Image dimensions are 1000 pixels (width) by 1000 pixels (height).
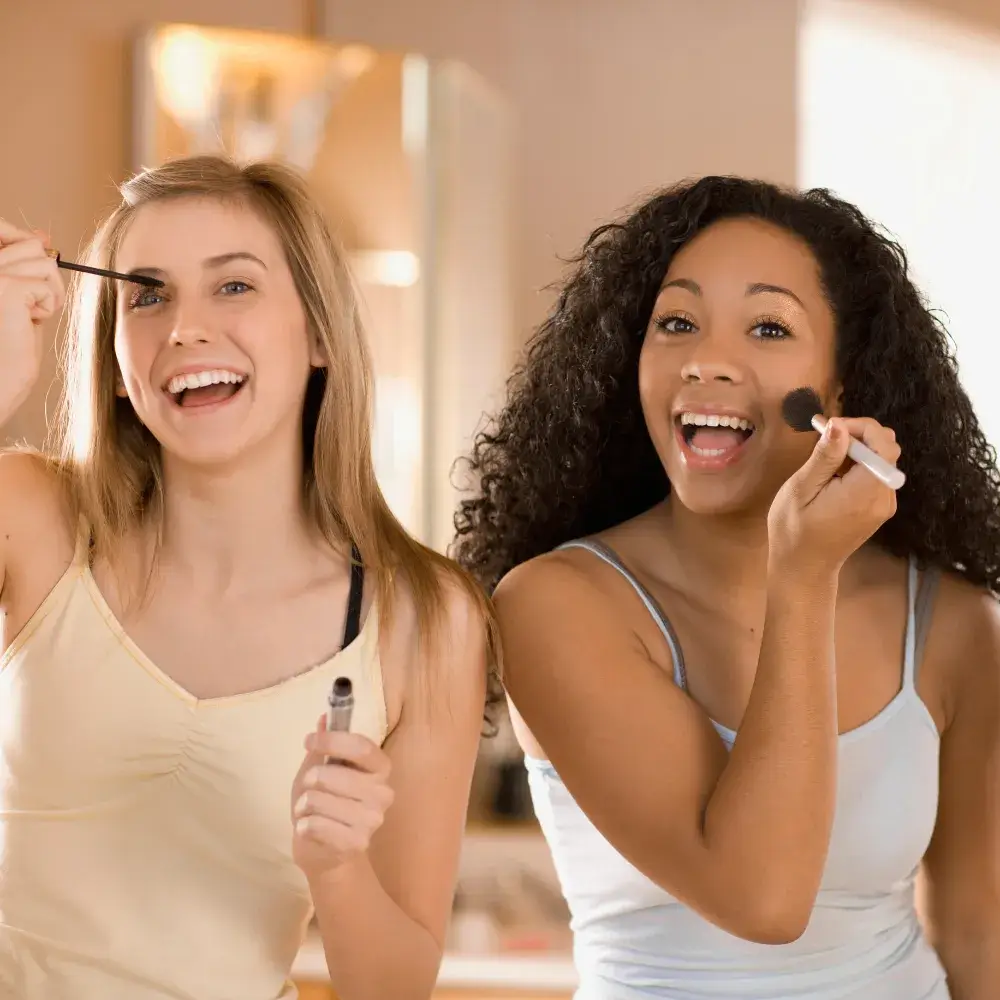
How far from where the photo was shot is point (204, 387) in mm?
1009

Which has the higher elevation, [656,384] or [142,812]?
[656,384]

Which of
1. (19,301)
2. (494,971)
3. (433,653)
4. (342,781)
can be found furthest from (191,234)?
(494,971)

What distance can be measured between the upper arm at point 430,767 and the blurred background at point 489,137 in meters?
0.97

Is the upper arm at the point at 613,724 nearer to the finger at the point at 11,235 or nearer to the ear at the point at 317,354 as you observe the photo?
the ear at the point at 317,354

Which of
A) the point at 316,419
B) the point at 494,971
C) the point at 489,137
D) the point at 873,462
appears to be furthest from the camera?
the point at 489,137

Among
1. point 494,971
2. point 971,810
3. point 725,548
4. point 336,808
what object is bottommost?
point 494,971

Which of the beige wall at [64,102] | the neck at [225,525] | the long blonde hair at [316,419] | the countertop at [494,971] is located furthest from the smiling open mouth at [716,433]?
the beige wall at [64,102]

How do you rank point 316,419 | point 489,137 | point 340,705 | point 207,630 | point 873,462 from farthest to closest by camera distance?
point 489,137 → point 316,419 → point 207,630 → point 873,462 → point 340,705

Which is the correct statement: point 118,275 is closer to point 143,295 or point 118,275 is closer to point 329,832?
point 143,295

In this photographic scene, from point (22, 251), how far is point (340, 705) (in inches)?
18.2

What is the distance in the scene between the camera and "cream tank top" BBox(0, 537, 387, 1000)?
930 mm

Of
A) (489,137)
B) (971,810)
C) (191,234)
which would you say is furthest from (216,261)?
(489,137)

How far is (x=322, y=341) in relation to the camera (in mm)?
1063

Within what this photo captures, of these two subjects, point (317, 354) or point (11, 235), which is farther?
point (317, 354)
